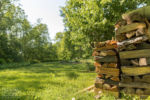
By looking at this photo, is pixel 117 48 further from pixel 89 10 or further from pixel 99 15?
pixel 89 10

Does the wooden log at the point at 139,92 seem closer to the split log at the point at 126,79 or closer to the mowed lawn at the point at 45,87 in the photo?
the split log at the point at 126,79

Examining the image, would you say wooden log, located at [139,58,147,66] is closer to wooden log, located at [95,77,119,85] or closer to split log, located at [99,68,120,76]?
Answer: split log, located at [99,68,120,76]

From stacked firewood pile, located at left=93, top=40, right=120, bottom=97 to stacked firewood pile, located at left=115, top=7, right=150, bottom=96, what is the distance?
28 centimetres

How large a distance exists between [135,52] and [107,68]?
3.96 feet

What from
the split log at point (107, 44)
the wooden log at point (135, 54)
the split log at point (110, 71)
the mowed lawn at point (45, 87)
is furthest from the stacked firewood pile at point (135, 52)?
the mowed lawn at point (45, 87)

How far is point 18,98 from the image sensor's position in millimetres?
4398

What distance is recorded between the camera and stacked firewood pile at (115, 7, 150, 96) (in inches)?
143

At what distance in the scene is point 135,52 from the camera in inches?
150

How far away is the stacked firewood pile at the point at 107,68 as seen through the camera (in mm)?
4316

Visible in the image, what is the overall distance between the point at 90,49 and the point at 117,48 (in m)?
7.81

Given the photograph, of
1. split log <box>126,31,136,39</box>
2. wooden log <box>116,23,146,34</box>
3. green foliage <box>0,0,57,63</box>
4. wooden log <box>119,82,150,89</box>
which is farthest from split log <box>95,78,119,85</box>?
green foliage <box>0,0,57,63</box>

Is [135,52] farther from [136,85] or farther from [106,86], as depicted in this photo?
[106,86]

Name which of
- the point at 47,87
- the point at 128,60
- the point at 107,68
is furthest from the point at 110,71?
the point at 47,87

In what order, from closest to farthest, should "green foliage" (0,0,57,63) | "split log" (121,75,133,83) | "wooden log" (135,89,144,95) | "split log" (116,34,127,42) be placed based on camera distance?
"wooden log" (135,89,144,95)
"split log" (121,75,133,83)
"split log" (116,34,127,42)
"green foliage" (0,0,57,63)
